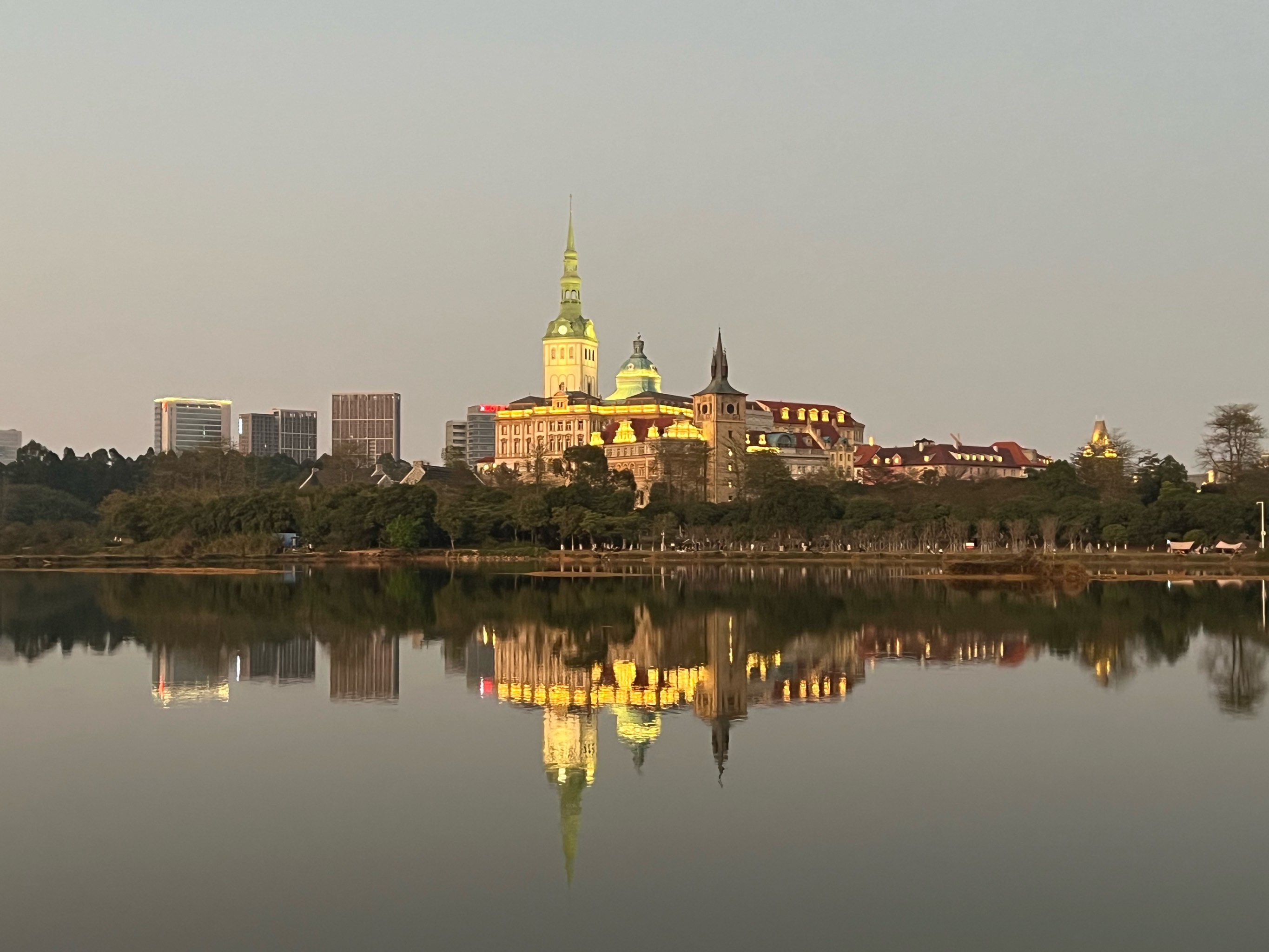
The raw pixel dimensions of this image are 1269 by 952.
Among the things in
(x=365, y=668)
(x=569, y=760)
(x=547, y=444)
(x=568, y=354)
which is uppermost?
(x=568, y=354)

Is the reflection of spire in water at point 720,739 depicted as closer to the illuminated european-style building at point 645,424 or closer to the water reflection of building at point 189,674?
the water reflection of building at point 189,674

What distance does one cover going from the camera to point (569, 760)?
21.8 m

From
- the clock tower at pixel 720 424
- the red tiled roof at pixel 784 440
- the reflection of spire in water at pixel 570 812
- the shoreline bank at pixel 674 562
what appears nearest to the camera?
the reflection of spire in water at pixel 570 812

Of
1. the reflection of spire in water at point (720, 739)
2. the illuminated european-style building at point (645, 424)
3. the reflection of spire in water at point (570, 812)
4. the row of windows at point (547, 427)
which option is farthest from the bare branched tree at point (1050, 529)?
the row of windows at point (547, 427)

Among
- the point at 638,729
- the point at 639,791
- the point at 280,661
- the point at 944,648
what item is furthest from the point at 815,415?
the point at 639,791

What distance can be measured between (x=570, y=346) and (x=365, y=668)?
139266 mm

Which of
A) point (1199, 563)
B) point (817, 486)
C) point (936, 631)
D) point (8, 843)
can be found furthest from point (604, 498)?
point (8, 843)

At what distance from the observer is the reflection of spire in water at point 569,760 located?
17.3m

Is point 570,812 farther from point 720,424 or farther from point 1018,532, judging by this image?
point 720,424

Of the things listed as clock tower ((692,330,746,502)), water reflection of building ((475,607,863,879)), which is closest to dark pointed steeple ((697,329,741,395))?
clock tower ((692,330,746,502))

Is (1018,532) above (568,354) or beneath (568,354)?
beneath

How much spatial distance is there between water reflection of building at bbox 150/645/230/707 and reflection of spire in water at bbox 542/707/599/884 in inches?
275

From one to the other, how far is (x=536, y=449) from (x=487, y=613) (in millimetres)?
99905

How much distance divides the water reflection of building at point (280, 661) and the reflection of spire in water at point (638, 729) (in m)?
8.46
